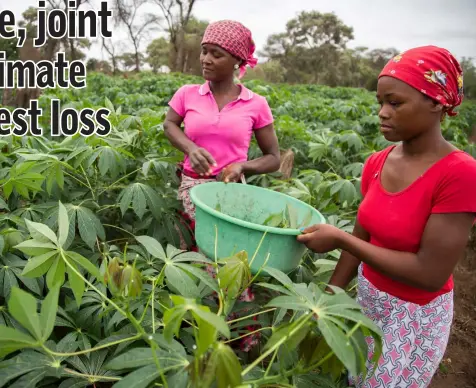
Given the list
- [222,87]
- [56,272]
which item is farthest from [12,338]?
[222,87]

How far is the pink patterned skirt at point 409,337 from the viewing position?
128 centimetres

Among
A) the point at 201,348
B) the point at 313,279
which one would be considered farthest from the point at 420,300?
the point at 201,348

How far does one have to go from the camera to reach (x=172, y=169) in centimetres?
213

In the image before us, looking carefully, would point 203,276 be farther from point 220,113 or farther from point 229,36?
point 229,36

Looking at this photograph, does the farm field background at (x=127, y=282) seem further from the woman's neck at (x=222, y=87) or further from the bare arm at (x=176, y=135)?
the woman's neck at (x=222, y=87)

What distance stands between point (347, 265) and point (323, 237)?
303 millimetres

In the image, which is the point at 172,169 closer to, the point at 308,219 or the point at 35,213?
the point at 35,213

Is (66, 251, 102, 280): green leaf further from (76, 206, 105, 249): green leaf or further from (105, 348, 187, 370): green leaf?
(76, 206, 105, 249): green leaf

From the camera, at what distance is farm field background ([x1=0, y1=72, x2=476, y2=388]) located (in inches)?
32.8

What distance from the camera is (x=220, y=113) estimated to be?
1854 millimetres

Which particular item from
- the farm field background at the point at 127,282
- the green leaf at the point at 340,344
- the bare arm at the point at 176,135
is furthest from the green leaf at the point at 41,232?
the bare arm at the point at 176,135

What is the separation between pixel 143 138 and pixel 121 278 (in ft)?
4.77

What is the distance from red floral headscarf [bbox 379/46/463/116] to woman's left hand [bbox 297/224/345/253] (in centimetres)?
43

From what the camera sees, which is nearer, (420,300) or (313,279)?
(420,300)
